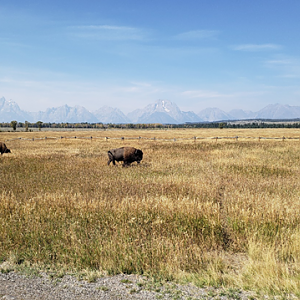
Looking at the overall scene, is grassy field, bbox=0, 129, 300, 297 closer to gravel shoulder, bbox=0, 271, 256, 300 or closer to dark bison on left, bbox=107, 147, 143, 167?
gravel shoulder, bbox=0, 271, 256, 300

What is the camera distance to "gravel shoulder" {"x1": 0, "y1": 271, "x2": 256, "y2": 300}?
427 cm

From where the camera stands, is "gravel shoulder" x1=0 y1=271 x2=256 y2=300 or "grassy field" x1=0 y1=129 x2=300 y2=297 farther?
"grassy field" x1=0 y1=129 x2=300 y2=297

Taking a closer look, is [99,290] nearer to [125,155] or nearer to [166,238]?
[166,238]

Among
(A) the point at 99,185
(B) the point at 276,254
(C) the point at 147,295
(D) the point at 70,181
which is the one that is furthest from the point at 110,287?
(D) the point at 70,181

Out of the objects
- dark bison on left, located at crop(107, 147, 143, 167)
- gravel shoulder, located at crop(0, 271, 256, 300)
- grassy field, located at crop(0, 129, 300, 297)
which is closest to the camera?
gravel shoulder, located at crop(0, 271, 256, 300)

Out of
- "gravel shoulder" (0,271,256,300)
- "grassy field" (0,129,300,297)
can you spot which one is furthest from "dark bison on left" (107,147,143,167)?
"gravel shoulder" (0,271,256,300)

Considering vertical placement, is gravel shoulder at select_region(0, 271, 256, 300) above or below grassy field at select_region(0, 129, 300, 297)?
below

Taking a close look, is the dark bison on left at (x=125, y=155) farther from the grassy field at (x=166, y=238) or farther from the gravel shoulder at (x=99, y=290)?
the gravel shoulder at (x=99, y=290)

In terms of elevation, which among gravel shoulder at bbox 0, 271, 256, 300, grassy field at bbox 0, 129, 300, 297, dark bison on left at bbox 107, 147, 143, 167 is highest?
dark bison on left at bbox 107, 147, 143, 167

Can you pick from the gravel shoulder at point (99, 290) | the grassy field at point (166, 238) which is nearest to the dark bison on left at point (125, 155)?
the grassy field at point (166, 238)

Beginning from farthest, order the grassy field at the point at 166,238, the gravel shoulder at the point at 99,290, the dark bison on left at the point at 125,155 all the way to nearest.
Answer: the dark bison on left at the point at 125,155 → the grassy field at the point at 166,238 → the gravel shoulder at the point at 99,290

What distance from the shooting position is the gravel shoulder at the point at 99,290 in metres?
4.27

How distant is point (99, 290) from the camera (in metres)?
4.47

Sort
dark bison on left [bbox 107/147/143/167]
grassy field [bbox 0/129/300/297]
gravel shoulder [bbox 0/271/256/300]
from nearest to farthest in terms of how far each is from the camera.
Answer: gravel shoulder [bbox 0/271/256/300] < grassy field [bbox 0/129/300/297] < dark bison on left [bbox 107/147/143/167]
